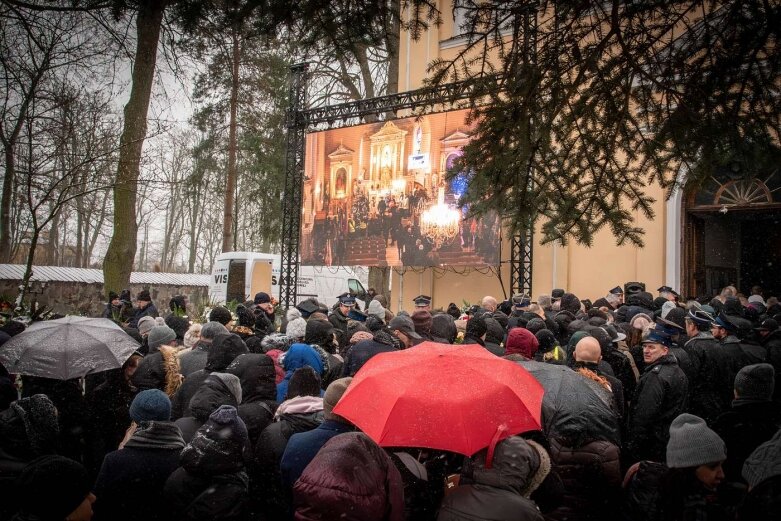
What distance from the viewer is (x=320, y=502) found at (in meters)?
2.22

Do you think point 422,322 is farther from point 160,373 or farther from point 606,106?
point 606,106

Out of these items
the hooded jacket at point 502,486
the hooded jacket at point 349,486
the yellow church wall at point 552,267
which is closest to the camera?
the hooded jacket at point 349,486

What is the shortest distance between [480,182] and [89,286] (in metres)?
25.5

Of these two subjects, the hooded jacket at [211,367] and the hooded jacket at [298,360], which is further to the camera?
the hooded jacket at [298,360]

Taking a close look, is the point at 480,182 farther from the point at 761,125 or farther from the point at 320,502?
the point at 320,502

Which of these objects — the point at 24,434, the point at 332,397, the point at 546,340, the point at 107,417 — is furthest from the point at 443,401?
the point at 546,340

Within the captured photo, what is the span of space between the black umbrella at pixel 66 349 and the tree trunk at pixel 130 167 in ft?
7.83

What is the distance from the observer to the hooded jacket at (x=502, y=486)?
240 centimetres

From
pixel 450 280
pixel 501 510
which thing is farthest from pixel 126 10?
pixel 450 280

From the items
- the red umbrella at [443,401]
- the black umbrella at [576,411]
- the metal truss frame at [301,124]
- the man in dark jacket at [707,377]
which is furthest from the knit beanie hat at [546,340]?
the metal truss frame at [301,124]

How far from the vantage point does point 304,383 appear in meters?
3.84

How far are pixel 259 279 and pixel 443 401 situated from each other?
64.4ft

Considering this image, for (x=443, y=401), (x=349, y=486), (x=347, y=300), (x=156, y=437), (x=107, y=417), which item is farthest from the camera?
(x=347, y=300)

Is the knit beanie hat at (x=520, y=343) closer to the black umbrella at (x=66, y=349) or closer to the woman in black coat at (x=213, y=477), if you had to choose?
the woman in black coat at (x=213, y=477)
